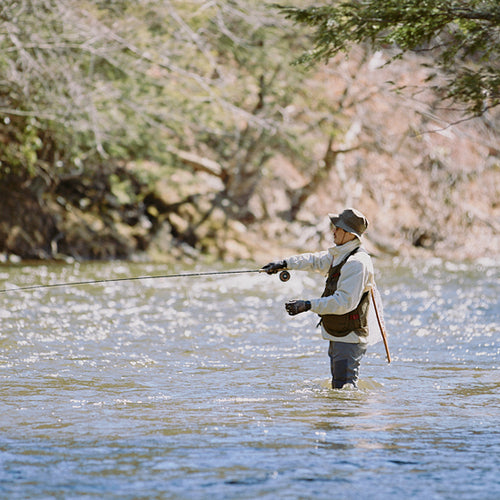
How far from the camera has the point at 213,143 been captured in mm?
24656

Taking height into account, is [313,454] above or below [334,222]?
below

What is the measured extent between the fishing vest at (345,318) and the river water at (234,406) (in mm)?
516

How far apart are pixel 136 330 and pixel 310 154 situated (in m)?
14.0

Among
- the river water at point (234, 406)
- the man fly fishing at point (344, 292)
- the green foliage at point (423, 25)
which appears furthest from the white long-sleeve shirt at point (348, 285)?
the green foliage at point (423, 25)

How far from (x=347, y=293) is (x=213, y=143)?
1829cm

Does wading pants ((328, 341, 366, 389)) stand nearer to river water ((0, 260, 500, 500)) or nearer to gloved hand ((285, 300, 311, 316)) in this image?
river water ((0, 260, 500, 500))

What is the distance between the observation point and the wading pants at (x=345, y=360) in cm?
698

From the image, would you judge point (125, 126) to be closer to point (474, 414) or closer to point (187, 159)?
point (187, 159)

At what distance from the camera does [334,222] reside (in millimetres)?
6918

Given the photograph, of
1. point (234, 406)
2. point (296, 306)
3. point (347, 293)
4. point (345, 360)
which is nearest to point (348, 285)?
point (347, 293)

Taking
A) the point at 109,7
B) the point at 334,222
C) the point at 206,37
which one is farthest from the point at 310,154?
the point at 334,222

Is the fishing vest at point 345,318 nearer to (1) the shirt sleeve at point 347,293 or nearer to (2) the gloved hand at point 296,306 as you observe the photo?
(1) the shirt sleeve at point 347,293

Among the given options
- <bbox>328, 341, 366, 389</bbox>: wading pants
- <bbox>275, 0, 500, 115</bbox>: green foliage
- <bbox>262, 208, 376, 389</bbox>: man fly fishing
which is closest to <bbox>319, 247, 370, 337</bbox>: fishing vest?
<bbox>262, 208, 376, 389</bbox>: man fly fishing

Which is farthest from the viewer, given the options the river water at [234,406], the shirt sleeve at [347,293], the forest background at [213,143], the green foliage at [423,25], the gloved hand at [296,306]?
the forest background at [213,143]
